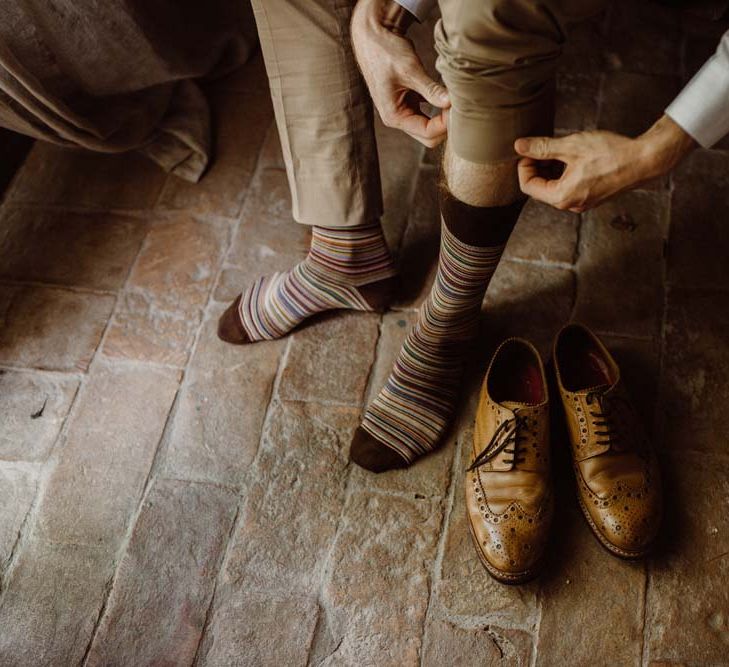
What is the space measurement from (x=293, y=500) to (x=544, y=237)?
34.5 inches

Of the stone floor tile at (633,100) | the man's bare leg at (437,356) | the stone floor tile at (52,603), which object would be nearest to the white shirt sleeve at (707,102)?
the man's bare leg at (437,356)

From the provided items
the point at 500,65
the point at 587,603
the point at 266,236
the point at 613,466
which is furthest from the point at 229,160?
the point at 587,603

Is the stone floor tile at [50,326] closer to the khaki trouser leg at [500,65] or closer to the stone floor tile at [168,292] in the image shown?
the stone floor tile at [168,292]

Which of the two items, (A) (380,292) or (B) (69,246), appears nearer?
(A) (380,292)

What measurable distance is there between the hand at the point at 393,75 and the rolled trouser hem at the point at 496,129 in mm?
86

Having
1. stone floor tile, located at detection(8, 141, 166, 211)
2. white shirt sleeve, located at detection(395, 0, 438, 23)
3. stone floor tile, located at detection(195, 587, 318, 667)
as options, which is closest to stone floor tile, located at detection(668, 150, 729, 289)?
white shirt sleeve, located at detection(395, 0, 438, 23)

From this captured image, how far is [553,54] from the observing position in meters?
0.88

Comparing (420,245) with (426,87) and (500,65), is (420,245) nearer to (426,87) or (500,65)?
(426,87)

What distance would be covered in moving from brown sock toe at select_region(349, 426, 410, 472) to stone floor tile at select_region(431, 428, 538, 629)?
0.16 meters

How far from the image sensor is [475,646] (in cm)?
120

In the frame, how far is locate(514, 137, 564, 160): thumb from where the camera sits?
95 centimetres

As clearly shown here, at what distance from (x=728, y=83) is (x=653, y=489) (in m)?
0.71

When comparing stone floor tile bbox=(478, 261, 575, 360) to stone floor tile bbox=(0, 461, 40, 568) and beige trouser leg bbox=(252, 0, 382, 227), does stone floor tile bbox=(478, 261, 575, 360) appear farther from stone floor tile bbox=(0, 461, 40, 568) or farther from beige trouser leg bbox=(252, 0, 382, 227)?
stone floor tile bbox=(0, 461, 40, 568)

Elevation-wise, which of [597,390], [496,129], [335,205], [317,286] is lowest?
[317,286]
